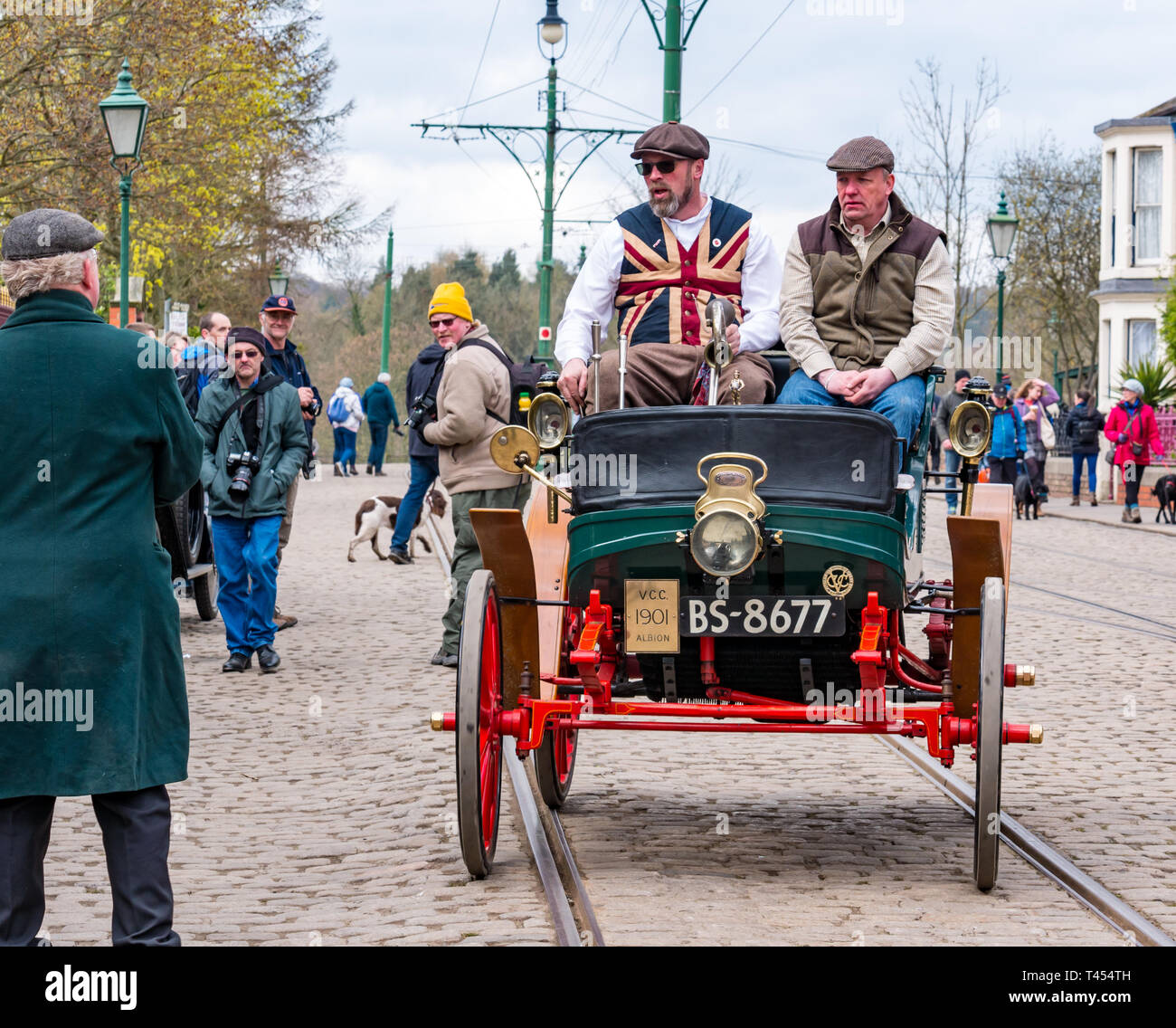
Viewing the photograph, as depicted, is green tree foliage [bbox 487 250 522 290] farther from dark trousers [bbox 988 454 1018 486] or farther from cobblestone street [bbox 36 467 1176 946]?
cobblestone street [bbox 36 467 1176 946]

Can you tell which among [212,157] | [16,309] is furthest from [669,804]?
[212,157]

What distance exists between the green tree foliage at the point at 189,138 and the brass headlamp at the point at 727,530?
18.5 meters

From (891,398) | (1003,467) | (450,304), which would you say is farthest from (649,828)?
(1003,467)

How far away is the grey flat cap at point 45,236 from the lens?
15.6ft

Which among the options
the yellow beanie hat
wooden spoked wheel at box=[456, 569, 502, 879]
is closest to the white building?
the yellow beanie hat

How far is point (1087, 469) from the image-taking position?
3306 centimetres

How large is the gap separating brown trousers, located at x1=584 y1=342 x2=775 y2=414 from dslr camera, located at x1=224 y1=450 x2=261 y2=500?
467cm

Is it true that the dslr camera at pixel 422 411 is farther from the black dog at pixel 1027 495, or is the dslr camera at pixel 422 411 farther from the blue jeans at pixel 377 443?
the blue jeans at pixel 377 443

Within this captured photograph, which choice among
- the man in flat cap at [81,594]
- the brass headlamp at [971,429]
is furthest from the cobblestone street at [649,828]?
the brass headlamp at [971,429]

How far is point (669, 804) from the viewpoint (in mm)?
7344

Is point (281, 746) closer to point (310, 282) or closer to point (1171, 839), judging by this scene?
point (1171, 839)

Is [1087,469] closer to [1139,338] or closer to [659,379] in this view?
[1139,338]

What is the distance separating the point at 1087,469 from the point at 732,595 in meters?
28.7

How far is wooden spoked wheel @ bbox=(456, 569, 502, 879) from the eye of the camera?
18.7 feet
